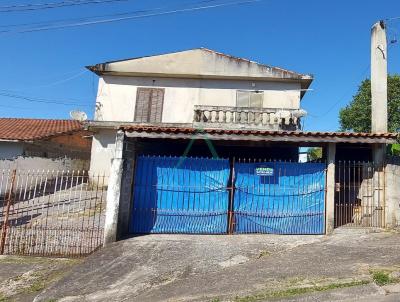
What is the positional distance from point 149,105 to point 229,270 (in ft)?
38.2

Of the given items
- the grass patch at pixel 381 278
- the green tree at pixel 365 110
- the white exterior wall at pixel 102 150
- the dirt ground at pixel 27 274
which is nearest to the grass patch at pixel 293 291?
the grass patch at pixel 381 278

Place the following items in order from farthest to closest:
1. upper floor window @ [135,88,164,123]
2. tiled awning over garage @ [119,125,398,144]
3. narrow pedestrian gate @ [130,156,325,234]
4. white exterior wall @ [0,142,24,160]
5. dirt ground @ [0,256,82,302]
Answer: white exterior wall @ [0,142,24,160]
upper floor window @ [135,88,164,123]
narrow pedestrian gate @ [130,156,325,234]
tiled awning over garage @ [119,125,398,144]
dirt ground @ [0,256,82,302]

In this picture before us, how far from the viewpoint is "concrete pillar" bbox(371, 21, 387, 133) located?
34.5 ft

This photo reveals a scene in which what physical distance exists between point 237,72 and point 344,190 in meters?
8.52

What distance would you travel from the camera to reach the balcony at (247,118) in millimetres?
15281

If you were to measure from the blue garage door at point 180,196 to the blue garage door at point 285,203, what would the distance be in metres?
0.49

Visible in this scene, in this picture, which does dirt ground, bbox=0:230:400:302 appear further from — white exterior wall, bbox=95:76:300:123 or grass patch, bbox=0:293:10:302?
white exterior wall, bbox=95:76:300:123

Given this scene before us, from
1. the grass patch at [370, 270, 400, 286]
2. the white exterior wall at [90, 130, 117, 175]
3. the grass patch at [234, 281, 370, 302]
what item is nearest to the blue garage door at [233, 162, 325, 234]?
the grass patch at [370, 270, 400, 286]

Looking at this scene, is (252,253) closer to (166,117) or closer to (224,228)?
(224,228)

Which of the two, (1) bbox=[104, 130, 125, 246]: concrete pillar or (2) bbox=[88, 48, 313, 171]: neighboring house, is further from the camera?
(2) bbox=[88, 48, 313, 171]: neighboring house

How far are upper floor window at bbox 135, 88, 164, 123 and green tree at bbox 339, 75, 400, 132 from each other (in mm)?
18135

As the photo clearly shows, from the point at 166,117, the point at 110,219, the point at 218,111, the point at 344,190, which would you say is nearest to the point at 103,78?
the point at 166,117

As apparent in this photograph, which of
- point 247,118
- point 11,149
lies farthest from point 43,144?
point 247,118

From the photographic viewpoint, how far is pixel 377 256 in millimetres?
6938
